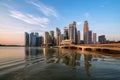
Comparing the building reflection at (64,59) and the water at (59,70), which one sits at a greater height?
the water at (59,70)

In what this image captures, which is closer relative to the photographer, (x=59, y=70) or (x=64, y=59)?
(x=59, y=70)

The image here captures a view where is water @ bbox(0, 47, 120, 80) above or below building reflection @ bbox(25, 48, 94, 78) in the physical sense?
above

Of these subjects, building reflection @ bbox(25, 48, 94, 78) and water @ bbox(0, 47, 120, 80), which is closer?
water @ bbox(0, 47, 120, 80)

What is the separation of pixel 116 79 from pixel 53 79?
595cm

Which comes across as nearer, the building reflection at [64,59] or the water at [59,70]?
the water at [59,70]

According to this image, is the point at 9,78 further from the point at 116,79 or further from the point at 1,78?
the point at 116,79

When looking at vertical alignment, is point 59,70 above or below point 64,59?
above

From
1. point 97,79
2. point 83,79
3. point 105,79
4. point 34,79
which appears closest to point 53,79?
point 34,79

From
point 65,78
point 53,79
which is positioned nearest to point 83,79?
point 65,78

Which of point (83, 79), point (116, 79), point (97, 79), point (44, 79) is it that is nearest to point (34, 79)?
point (44, 79)

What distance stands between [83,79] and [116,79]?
316 centimetres

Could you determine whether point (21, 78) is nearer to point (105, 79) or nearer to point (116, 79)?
point (105, 79)

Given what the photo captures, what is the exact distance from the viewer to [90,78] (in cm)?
1321

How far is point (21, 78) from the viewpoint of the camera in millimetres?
13094
